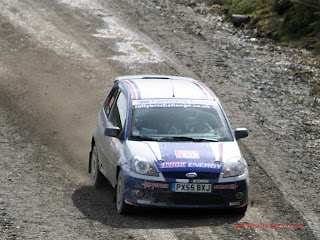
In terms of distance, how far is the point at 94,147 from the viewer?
11.4 metres

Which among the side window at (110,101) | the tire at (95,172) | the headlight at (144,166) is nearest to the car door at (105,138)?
the side window at (110,101)

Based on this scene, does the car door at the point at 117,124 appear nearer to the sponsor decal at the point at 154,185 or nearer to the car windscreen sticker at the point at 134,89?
the car windscreen sticker at the point at 134,89

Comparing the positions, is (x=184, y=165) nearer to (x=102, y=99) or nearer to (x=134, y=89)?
(x=134, y=89)

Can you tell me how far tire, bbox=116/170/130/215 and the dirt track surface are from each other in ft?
0.38

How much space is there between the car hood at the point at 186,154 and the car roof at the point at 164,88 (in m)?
1.15

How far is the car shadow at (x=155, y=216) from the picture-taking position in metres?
8.62

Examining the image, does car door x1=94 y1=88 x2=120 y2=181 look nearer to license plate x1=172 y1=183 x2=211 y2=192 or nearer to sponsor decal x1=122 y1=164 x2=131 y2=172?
sponsor decal x1=122 y1=164 x2=131 y2=172

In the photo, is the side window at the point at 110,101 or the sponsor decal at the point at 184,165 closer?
the sponsor decal at the point at 184,165

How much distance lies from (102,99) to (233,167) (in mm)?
8196

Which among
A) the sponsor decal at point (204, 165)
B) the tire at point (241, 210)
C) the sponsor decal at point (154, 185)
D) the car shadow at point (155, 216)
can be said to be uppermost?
the sponsor decal at point (204, 165)

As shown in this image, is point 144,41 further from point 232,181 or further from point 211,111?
point 232,181

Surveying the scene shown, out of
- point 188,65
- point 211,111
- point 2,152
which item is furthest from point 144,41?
point 211,111

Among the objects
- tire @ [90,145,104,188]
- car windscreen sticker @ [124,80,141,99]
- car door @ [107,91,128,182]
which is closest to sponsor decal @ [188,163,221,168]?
car door @ [107,91,128,182]

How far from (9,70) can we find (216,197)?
11.1 m
